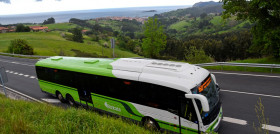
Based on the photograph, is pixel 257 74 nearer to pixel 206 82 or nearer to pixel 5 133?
pixel 206 82

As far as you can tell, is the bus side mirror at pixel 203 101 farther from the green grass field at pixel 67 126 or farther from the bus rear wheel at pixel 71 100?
the bus rear wheel at pixel 71 100

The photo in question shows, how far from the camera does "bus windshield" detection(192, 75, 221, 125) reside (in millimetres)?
6602

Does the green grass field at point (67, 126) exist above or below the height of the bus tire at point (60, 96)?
above

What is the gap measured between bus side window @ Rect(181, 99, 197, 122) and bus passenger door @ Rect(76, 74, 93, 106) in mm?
5474

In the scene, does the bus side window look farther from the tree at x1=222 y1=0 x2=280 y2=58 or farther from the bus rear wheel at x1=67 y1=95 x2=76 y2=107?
the tree at x1=222 y1=0 x2=280 y2=58

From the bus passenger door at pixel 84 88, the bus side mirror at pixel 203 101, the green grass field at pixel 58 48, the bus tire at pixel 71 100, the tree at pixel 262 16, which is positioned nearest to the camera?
the bus side mirror at pixel 203 101

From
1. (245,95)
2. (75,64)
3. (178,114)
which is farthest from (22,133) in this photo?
(245,95)

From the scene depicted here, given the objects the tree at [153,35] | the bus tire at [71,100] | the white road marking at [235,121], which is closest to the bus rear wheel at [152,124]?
the white road marking at [235,121]

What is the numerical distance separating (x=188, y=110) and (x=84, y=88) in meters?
6.28

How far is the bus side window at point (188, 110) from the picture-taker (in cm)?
653

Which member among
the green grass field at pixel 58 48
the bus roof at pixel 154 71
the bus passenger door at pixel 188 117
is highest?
the bus roof at pixel 154 71

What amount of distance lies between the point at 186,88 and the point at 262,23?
38.2ft

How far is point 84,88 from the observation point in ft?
33.9

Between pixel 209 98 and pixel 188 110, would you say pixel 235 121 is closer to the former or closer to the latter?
pixel 209 98
